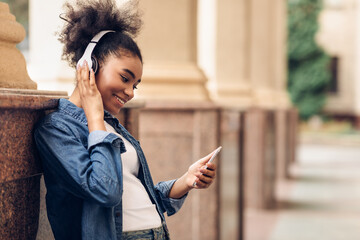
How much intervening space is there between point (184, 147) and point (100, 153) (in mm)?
2919

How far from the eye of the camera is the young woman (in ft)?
6.56

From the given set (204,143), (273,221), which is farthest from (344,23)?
(204,143)

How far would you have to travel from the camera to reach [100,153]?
A: 2002mm

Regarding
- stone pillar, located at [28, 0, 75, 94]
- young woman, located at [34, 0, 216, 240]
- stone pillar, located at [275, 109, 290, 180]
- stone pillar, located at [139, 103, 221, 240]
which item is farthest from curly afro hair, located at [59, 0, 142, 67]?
stone pillar, located at [275, 109, 290, 180]

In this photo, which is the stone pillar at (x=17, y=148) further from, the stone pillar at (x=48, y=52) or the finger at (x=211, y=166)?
the stone pillar at (x=48, y=52)

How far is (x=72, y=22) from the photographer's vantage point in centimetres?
235

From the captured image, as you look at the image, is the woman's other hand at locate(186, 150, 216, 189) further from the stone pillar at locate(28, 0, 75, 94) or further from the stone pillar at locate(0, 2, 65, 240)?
the stone pillar at locate(28, 0, 75, 94)

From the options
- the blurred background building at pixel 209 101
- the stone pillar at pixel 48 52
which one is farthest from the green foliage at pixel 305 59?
the stone pillar at pixel 48 52

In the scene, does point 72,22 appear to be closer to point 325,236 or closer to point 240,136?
point 240,136

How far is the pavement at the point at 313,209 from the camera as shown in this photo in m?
7.56

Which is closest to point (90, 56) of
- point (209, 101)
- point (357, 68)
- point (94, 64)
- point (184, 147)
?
point (94, 64)

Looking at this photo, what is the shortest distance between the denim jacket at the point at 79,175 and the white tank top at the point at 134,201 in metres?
0.07

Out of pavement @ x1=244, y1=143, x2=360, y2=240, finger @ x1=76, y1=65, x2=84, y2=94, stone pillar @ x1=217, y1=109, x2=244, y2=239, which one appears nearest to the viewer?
finger @ x1=76, y1=65, x2=84, y2=94

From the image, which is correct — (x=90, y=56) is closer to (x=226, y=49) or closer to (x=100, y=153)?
(x=100, y=153)
